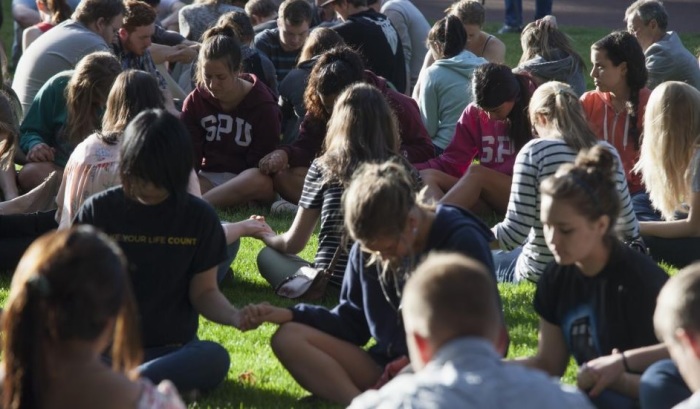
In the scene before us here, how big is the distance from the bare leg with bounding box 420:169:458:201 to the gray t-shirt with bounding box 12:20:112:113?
2.58 meters

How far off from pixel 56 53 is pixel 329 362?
489 cm

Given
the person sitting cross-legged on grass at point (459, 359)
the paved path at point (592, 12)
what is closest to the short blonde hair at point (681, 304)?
the person sitting cross-legged on grass at point (459, 359)

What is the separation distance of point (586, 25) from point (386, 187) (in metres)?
16.0

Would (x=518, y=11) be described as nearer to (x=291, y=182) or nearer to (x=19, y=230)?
(x=291, y=182)

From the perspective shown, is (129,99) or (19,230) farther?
(19,230)

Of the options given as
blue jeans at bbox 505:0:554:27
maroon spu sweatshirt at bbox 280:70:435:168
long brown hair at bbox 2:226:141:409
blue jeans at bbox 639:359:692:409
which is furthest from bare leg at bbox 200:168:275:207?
blue jeans at bbox 505:0:554:27

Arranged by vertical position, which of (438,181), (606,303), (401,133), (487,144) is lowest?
(438,181)

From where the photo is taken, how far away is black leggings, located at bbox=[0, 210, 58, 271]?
22.0 ft

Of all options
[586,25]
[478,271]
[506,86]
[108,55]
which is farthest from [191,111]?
[586,25]

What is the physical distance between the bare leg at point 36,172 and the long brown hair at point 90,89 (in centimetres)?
105

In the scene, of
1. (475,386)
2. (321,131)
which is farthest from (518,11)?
(475,386)

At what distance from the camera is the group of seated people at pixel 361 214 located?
3021mm

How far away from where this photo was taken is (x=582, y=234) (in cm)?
419

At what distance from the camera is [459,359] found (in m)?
2.90
